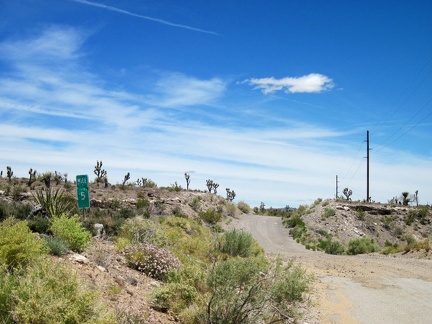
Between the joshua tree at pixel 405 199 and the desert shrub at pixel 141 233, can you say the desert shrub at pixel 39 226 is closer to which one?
the desert shrub at pixel 141 233

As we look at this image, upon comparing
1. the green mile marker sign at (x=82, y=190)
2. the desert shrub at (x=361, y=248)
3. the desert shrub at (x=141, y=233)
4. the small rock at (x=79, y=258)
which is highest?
the green mile marker sign at (x=82, y=190)

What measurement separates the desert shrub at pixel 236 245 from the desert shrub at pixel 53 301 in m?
12.5

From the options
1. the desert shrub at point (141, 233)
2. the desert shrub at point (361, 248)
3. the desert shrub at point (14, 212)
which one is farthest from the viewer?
the desert shrub at point (361, 248)

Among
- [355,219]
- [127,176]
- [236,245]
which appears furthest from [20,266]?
[127,176]

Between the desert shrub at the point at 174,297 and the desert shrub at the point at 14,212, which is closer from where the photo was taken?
the desert shrub at the point at 174,297

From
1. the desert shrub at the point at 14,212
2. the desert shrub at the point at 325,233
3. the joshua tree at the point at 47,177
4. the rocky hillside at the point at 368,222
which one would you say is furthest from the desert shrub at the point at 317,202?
the desert shrub at the point at 14,212

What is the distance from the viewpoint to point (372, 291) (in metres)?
15.6

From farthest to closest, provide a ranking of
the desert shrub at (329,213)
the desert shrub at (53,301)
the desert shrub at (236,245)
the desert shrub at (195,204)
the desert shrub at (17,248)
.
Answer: the desert shrub at (195,204)
the desert shrub at (329,213)
the desert shrub at (236,245)
the desert shrub at (17,248)
the desert shrub at (53,301)

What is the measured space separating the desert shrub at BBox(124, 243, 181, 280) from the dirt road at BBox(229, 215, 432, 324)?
13.6ft

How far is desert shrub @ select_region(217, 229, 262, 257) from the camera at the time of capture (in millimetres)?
19547

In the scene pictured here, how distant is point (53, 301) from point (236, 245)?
44.9 ft

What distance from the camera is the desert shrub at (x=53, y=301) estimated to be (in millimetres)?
6328

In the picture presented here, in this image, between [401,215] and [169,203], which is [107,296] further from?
[401,215]

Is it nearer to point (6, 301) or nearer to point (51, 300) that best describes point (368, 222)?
point (51, 300)
